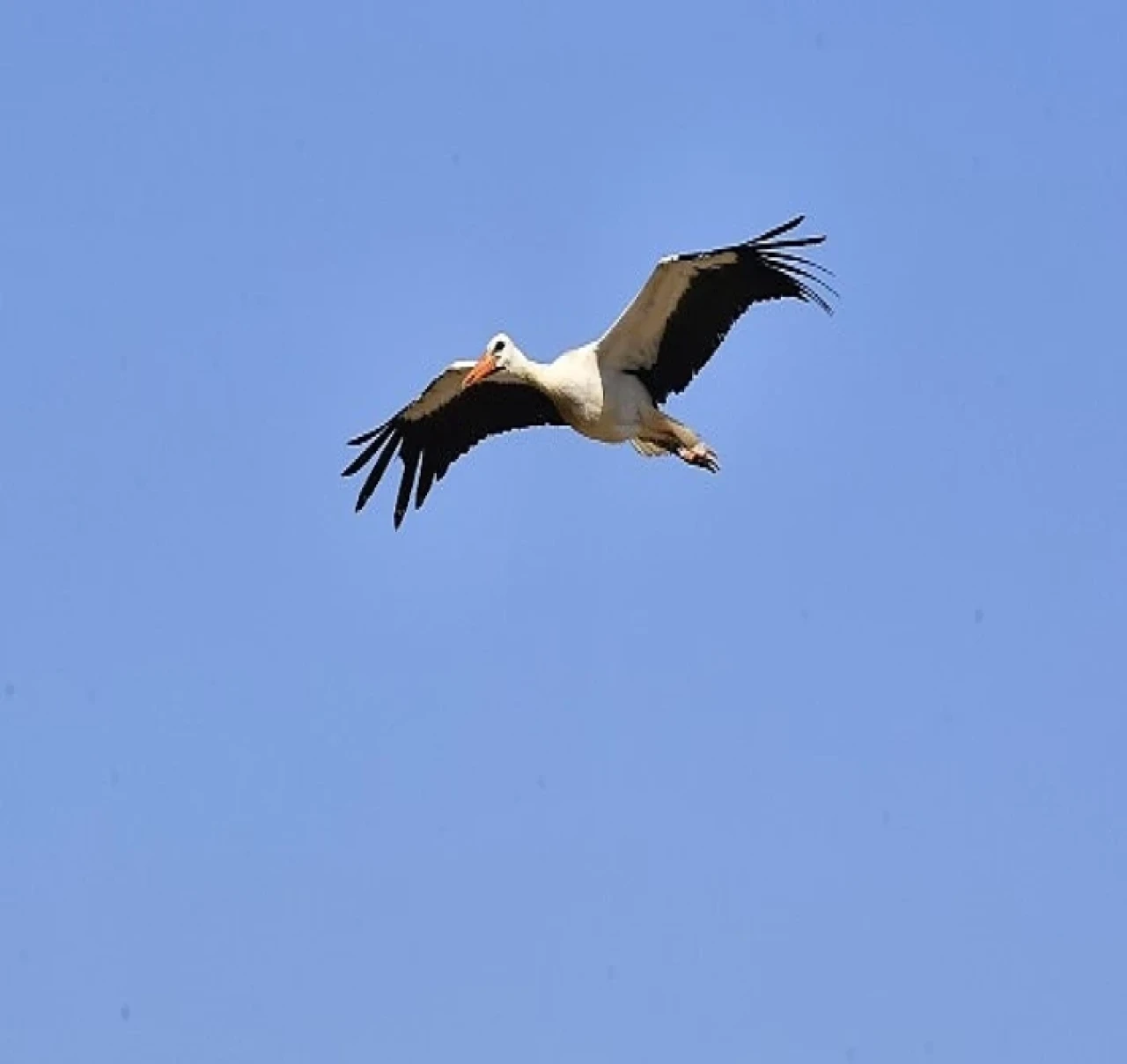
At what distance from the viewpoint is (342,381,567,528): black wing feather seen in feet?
89.3

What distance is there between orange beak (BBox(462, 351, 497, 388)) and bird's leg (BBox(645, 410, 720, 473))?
1.18m

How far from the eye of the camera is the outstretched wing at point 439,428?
27125mm

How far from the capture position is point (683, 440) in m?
25.6

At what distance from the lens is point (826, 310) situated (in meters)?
24.4

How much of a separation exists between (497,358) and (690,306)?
1.48 metres

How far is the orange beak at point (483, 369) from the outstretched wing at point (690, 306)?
30.9 inches

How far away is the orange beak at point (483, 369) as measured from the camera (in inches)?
1019

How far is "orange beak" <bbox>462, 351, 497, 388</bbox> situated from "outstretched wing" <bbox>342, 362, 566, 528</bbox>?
0.87 metres

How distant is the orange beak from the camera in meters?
25.9

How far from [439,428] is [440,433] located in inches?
1.7

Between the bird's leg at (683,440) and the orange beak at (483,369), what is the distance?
1183 mm

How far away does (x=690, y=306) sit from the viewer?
25344 millimetres

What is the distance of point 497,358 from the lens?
25875mm

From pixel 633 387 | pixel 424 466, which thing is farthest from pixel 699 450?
pixel 424 466
